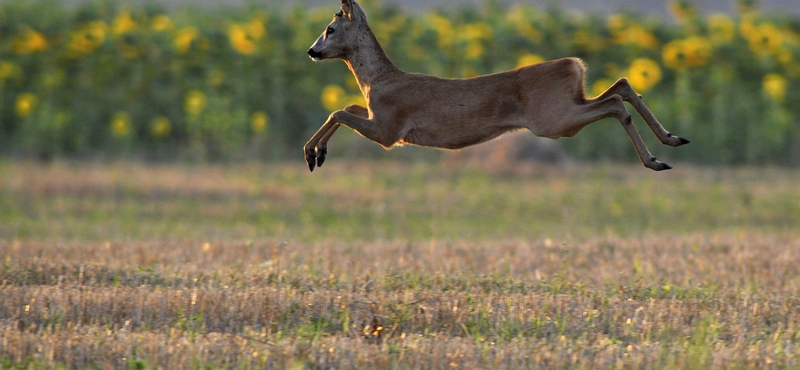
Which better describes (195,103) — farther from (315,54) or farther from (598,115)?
(598,115)

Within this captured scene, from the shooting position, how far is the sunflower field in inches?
759

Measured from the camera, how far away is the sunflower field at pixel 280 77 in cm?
1928

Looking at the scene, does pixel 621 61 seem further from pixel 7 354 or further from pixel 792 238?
pixel 7 354

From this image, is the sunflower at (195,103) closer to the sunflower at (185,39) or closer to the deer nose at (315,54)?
the sunflower at (185,39)

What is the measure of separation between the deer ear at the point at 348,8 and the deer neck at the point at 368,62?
0.17m

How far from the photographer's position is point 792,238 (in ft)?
37.9

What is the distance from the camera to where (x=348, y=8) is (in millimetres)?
8039

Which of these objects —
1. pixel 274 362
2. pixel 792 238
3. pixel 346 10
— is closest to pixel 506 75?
pixel 346 10

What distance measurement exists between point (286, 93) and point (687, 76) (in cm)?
759

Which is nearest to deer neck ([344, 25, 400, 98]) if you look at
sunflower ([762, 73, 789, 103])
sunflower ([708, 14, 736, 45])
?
sunflower ([762, 73, 789, 103])

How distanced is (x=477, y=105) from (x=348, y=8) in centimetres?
126

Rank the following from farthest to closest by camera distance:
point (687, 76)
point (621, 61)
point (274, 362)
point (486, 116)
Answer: point (621, 61), point (687, 76), point (486, 116), point (274, 362)

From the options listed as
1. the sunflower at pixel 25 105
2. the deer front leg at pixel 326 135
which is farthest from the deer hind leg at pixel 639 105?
the sunflower at pixel 25 105

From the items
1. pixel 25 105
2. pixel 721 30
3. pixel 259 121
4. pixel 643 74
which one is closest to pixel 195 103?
pixel 259 121
